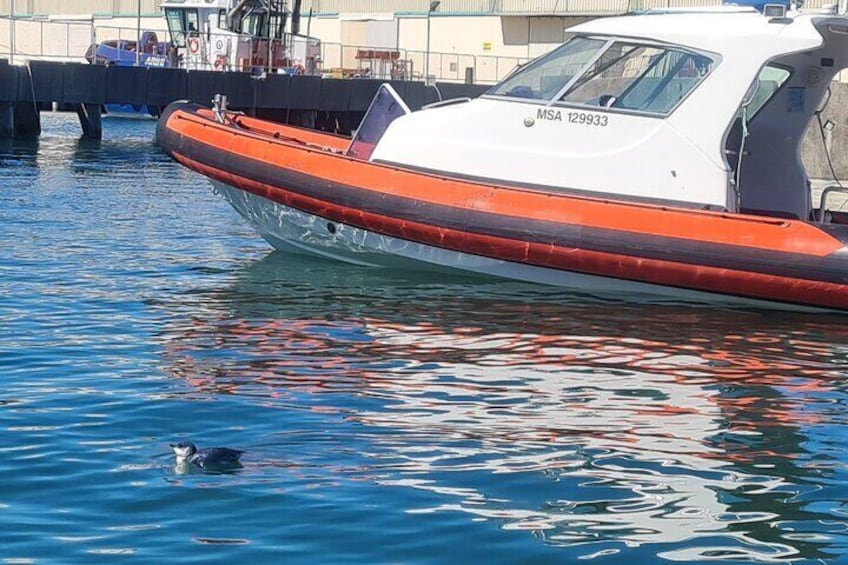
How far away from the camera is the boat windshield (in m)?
11.0

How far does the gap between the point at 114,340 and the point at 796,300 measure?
14.9ft

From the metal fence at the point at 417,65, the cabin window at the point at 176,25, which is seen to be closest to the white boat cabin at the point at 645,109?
the metal fence at the point at 417,65

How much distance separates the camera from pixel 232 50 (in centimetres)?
3897

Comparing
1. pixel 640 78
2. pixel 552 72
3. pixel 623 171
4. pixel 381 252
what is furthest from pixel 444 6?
pixel 623 171

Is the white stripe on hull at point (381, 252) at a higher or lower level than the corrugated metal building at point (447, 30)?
lower

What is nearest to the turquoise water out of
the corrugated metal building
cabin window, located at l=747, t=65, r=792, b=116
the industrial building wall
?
cabin window, located at l=747, t=65, r=792, b=116

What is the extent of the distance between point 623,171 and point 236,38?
29.2 metres

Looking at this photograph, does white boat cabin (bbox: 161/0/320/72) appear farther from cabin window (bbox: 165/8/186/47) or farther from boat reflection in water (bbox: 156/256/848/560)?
boat reflection in water (bbox: 156/256/848/560)

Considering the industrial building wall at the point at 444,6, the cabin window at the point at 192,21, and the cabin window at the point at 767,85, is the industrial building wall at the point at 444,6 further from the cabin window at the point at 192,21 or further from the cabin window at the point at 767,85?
the cabin window at the point at 767,85

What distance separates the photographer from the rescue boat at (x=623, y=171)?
10438 millimetres

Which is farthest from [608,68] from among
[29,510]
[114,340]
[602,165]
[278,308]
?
[29,510]

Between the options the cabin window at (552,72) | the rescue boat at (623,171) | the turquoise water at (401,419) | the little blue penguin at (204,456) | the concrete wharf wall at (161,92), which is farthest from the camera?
the concrete wharf wall at (161,92)

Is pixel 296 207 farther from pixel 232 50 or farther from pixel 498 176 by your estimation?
pixel 232 50

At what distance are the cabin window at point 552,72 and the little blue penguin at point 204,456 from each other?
530cm
